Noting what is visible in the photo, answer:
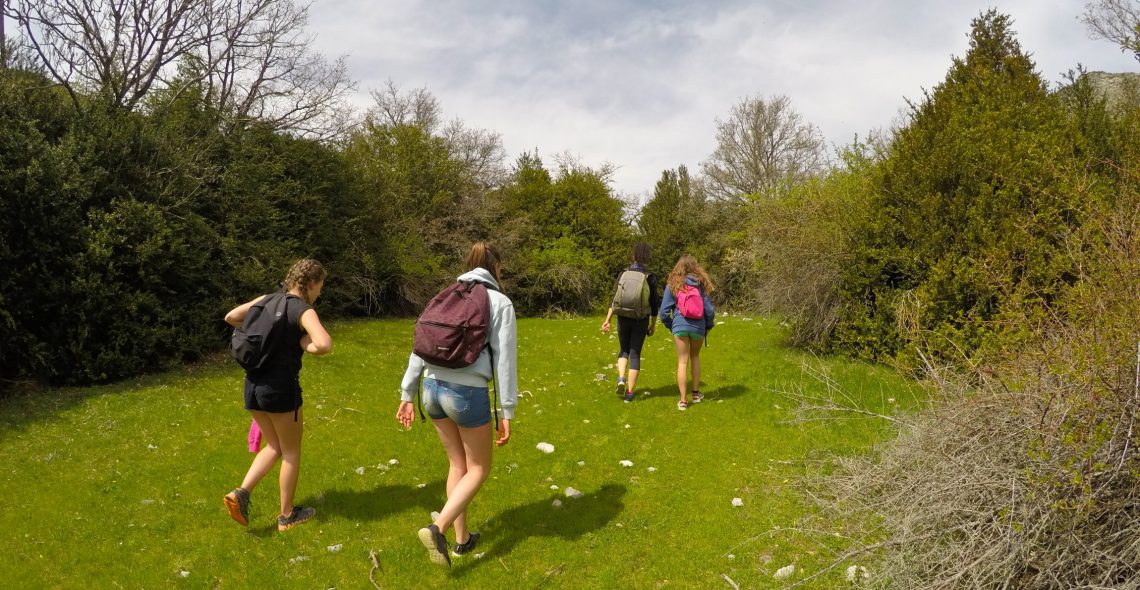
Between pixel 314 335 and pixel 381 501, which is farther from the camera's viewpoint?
pixel 381 501

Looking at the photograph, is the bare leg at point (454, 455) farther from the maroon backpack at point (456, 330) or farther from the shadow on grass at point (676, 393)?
the shadow on grass at point (676, 393)

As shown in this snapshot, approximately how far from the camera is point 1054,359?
418 centimetres

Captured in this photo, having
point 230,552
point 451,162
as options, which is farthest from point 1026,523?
point 451,162

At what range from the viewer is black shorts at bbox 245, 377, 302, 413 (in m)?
5.18

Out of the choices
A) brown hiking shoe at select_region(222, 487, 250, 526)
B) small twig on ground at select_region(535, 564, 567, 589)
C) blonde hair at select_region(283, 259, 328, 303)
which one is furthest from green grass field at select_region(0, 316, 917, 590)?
blonde hair at select_region(283, 259, 328, 303)

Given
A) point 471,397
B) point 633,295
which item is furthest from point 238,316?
point 633,295

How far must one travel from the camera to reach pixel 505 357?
15.5 feet

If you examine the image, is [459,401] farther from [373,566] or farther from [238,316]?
[238,316]

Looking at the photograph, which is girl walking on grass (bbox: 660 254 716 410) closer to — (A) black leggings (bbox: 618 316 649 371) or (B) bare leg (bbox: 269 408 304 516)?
(A) black leggings (bbox: 618 316 649 371)

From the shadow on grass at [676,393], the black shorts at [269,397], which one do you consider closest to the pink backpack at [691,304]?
the shadow on grass at [676,393]

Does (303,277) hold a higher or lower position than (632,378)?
higher

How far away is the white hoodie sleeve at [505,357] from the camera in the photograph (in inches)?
186

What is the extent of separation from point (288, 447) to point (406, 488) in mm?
1636

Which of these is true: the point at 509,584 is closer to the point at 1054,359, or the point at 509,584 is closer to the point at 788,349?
the point at 1054,359
